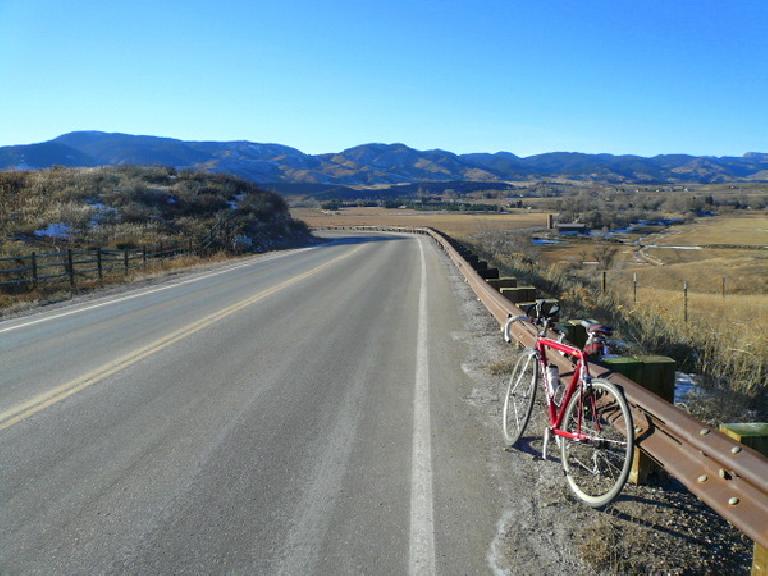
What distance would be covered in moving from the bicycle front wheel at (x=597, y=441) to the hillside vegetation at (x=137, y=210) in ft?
90.0

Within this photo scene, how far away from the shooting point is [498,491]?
4.48 m

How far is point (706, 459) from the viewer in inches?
130

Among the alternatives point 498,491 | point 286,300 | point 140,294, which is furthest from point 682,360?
point 140,294

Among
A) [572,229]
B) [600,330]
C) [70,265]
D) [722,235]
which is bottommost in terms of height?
[722,235]

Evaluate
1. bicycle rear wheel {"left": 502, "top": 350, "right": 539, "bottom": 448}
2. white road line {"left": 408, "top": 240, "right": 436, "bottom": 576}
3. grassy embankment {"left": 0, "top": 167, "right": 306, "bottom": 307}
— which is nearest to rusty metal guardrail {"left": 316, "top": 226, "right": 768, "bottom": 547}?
bicycle rear wheel {"left": 502, "top": 350, "right": 539, "bottom": 448}

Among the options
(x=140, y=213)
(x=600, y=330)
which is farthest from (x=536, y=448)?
(x=140, y=213)

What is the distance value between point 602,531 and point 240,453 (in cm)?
286

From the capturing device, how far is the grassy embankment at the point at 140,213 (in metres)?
32.9

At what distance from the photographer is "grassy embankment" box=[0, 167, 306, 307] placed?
108 feet

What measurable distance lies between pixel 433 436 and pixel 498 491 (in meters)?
1.19

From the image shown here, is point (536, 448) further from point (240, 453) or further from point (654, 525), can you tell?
point (240, 453)

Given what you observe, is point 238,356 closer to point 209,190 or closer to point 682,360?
point 682,360

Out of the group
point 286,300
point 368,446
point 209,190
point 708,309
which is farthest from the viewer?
point 209,190

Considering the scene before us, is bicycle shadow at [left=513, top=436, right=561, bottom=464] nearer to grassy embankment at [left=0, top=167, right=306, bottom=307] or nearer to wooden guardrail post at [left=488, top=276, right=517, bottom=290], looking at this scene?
wooden guardrail post at [left=488, top=276, right=517, bottom=290]
